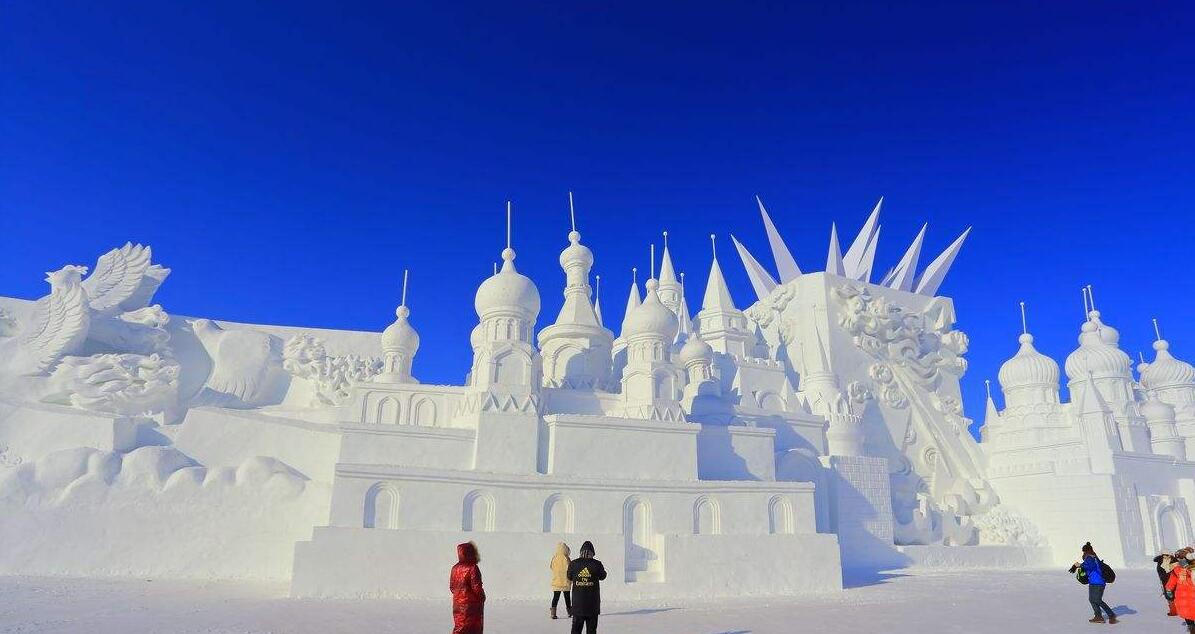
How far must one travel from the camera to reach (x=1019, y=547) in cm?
2386

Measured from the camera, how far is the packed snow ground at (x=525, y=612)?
383 inches

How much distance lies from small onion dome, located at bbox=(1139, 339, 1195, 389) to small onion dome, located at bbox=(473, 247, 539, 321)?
31.8 m

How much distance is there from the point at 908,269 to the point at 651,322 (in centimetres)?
2257

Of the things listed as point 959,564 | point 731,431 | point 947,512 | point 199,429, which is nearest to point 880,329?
point 947,512

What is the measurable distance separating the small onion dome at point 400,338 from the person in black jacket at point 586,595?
53.2ft

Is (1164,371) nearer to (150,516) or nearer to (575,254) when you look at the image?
(575,254)

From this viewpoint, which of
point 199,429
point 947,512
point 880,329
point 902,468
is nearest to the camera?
point 199,429

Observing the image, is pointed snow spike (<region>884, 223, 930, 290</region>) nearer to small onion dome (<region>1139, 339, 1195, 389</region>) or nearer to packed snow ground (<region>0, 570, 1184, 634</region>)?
small onion dome (<region>1139, 339, 1195, 389</region>)

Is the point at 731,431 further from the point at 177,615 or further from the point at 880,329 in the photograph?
the point at 880,329

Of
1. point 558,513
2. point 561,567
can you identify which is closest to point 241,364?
point 558,513

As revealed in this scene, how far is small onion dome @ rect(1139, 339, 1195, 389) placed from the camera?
32.7 m

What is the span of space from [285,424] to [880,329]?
25523 millimetres

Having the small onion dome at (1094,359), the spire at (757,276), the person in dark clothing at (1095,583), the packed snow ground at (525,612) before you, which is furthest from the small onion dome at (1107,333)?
the person in dark clothing at (1095,583)

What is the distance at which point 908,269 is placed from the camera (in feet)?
122
